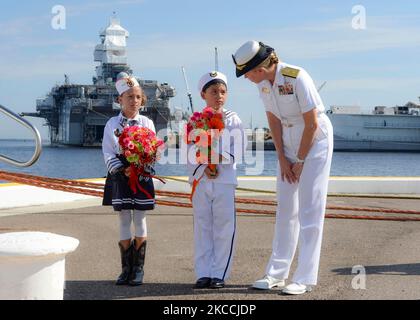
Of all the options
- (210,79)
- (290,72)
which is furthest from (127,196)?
(290,72)

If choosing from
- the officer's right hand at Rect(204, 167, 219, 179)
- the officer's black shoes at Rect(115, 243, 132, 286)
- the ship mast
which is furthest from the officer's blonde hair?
the ship mast

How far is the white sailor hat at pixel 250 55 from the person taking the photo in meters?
5.10

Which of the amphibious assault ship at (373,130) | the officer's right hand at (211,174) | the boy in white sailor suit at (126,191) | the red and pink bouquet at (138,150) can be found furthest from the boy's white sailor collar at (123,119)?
the amphibious assault ship at (373,130)

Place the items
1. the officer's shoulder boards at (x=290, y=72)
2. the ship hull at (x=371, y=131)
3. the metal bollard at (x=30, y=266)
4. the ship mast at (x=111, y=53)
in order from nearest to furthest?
the metal bollard at (x=30, y=266), the officer's shoulder boards at (x=290, y=72), the ship hull at (x=371, y=131), the ship mast at (x=111, y=53)

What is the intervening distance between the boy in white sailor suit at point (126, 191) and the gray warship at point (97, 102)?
98891mm

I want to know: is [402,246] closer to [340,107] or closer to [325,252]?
[325,252]

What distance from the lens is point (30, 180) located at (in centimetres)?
994

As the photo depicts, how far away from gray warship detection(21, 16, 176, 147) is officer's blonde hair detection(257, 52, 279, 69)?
99.5 meters

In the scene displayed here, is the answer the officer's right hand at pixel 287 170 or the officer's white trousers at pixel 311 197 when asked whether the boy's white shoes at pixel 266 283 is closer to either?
the officer's white trousers at pixel 311 197

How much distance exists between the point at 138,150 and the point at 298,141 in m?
1.28

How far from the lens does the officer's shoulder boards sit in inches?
199

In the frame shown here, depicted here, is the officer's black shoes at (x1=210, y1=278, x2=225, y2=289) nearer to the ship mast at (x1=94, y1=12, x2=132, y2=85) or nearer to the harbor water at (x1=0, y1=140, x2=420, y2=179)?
the harbor water at (x1=0, y1=140, x2=420, y2=179)

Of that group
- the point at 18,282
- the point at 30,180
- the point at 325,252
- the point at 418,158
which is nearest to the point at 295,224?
the point at 325,252

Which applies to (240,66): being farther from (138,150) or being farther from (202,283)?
(202,283)
